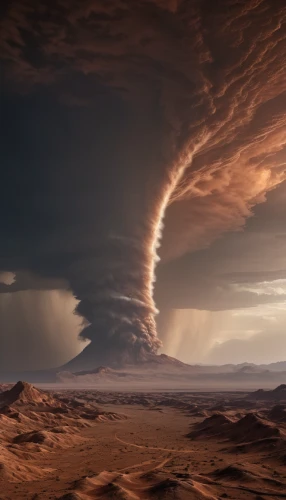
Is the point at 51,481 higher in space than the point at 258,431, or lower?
lower

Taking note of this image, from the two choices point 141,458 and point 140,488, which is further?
point 141,458

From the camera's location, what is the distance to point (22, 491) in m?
58.8

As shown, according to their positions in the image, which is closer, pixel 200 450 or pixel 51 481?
pixel 51 481

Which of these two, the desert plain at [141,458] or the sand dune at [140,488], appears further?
the desert plain at [141,458]

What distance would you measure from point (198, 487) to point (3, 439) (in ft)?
201

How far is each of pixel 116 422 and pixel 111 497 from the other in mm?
102154

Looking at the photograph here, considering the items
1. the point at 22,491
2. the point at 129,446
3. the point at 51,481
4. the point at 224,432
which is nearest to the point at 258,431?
the point at 224,432

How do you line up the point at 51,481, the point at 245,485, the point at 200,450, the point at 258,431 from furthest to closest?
the point at 258,431 < the point at 200,450 < the point at 51,481 < the point at 245,485

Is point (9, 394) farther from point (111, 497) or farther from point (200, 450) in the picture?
point (111, 497)

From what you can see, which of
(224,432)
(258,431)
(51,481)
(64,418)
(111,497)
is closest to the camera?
(111,497)

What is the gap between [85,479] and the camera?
5822 centimetres

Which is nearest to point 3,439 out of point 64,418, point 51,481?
point 51,481

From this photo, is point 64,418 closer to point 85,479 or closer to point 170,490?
point 85,479

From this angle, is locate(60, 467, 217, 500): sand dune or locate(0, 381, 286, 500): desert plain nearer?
locate(60, 467, 217, 500): sand dune
